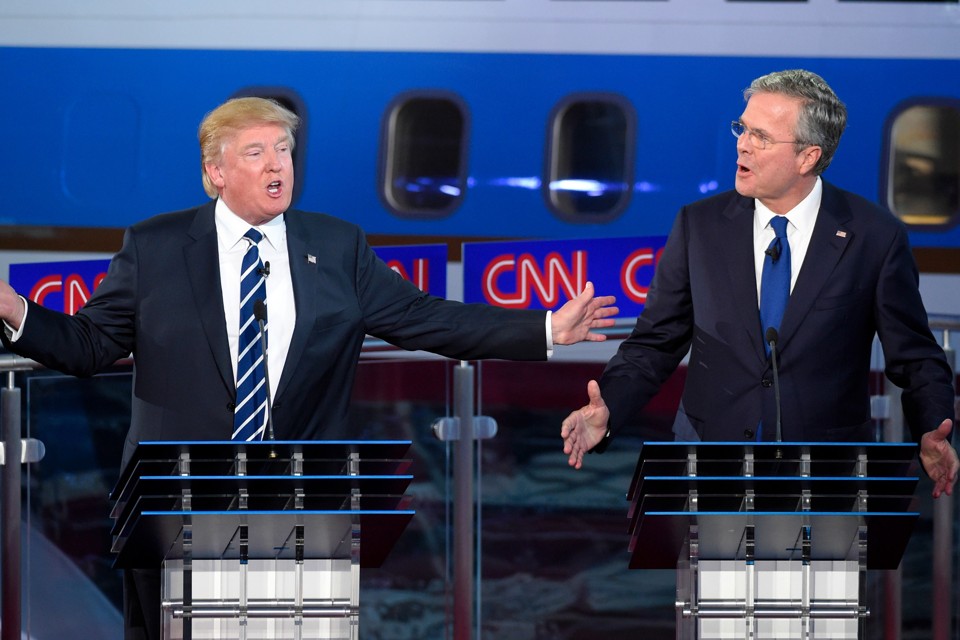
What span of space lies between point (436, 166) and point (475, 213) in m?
0.35

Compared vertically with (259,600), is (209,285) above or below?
above

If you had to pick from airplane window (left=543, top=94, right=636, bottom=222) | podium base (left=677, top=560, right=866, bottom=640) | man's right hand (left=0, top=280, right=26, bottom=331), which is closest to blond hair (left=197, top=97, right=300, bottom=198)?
man's right hand (left=0, top=280, right=26, bottom=331)

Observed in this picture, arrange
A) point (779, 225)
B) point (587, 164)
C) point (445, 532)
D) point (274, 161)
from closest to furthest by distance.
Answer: point (274, 161)
point (779, 225)
point (445, 532)
point (587, 164)

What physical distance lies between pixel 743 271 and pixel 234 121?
118 centimetres

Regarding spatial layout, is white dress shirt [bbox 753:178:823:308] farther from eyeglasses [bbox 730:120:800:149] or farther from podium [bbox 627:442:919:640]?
podium [bbox 627:442:919:640]

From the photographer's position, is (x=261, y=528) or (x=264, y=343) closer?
(x=261, y=528)

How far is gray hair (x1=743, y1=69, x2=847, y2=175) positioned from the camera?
341 centimetres

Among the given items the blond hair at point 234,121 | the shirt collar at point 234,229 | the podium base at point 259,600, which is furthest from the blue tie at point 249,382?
the podium base at point 259,600

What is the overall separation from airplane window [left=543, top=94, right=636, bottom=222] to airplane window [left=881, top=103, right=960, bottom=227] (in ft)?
4.35

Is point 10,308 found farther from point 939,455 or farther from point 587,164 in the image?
point 587,164

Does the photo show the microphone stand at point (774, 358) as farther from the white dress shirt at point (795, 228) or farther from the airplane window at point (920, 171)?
the airplane window at point (920, 171)

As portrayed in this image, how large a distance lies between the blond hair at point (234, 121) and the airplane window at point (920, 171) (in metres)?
4.98

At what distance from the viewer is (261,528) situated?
2.70 metres

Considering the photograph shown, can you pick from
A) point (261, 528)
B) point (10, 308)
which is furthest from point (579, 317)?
point (10, 308)
